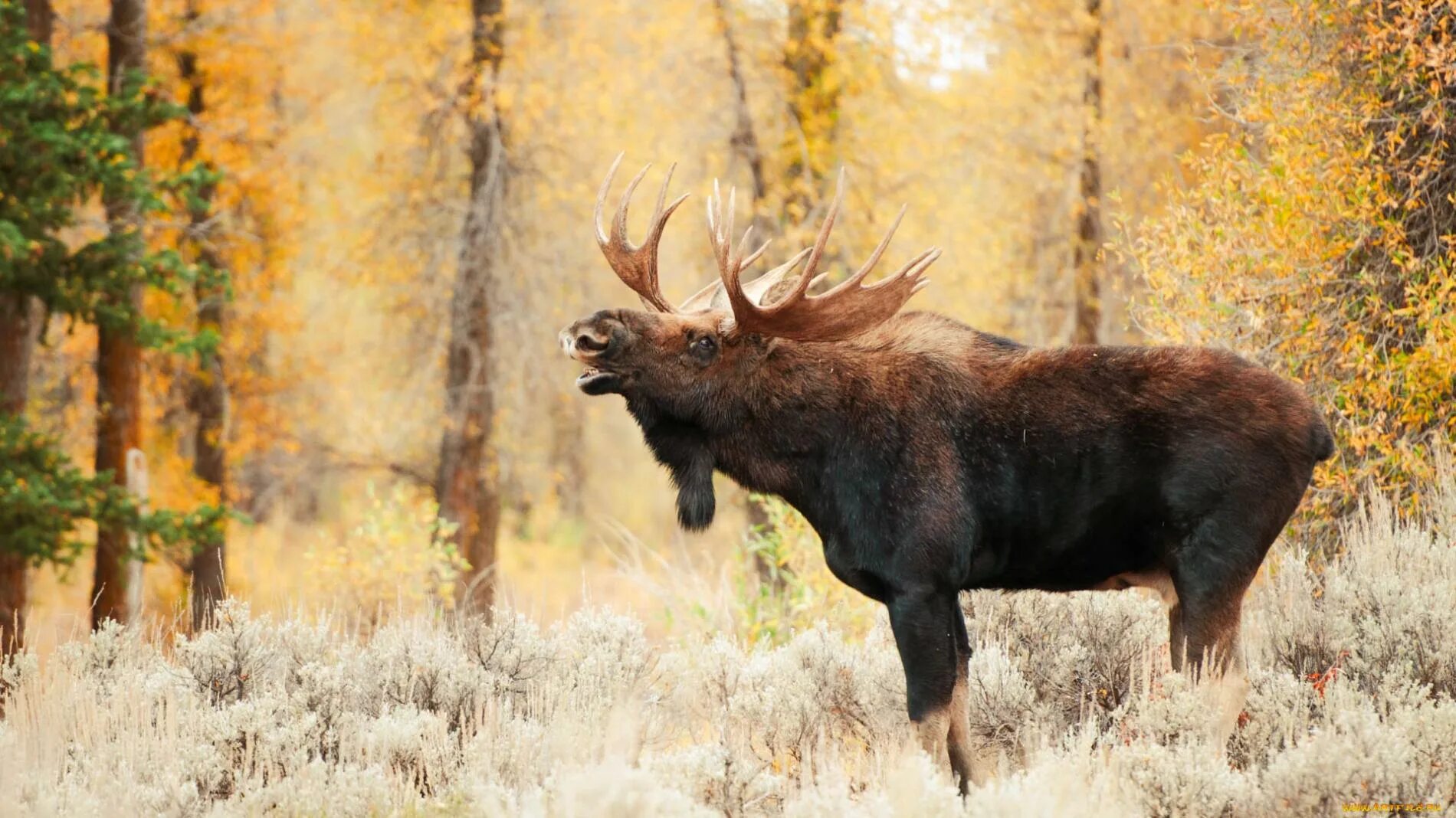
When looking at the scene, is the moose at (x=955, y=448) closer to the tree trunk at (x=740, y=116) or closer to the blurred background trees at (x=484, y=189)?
the blurred background trees at (x=484, y=189)

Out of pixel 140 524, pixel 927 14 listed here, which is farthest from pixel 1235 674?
pixel 927 14

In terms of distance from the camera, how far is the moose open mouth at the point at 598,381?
217 inches

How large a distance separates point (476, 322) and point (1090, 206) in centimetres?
743

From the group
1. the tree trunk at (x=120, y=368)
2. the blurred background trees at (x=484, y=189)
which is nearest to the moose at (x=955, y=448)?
the blurred background trees at (x=484, y=189)

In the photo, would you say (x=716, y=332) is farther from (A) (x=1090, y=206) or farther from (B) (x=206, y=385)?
(B) (x=206, y=385)

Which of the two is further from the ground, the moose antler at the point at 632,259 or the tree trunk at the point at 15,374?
the moose antler at the point at 632,259

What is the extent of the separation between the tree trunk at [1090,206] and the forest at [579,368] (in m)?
0.08

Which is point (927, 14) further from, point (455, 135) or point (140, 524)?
point (140, 524)

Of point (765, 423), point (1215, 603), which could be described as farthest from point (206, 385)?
point (1215, 603)

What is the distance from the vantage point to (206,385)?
17.1 meters

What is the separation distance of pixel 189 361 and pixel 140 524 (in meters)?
5.28

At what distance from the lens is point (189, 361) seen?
17.1 metres

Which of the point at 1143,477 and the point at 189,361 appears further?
the point at 189,361

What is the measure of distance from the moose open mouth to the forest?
812 mm
